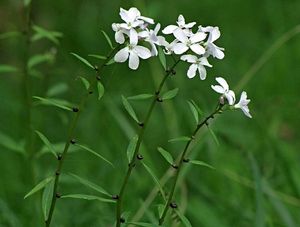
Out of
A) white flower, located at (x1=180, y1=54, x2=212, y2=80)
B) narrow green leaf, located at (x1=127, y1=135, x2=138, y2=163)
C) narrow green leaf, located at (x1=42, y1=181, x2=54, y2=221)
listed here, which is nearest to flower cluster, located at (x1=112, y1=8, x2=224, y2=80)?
white flower, located at (x1=180, y1=54, x2=212, y2=80)

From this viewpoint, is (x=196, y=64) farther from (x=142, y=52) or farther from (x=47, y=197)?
(x=47, y=197)

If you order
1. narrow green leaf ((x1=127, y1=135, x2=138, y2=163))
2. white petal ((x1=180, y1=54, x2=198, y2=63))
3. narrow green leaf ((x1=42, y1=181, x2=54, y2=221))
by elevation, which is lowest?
narrow green leaf ((x1=42, y1=181, x2=54, y2=221))

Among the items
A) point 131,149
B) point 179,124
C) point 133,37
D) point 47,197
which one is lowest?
point 179,124

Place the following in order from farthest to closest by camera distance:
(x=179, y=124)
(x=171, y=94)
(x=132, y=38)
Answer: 1. (x=179, y=124)
2. (x=171, y=94)
3. (x=132, y=38)

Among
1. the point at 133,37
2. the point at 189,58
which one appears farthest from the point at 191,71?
the point at 133,37

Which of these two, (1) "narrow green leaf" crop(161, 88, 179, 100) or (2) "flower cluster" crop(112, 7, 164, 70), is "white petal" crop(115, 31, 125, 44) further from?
(1) "narrow green leaf" crop(161, 88, 179, 100)

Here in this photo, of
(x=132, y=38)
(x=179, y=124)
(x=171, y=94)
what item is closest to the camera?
(x=132, y=38)

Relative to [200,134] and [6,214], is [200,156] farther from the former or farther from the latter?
[6,214]

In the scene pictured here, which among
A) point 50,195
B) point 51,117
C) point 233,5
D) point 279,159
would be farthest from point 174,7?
point 50,195

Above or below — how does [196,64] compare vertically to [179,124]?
above

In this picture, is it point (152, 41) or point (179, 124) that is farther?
point (179, 124)
